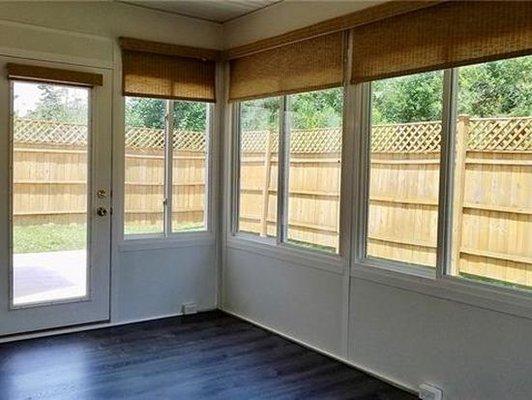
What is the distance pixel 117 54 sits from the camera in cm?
404

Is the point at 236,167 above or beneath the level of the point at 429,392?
above

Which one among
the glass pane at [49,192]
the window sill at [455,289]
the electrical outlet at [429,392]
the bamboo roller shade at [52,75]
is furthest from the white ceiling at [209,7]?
the electrical outlet at [429,392]

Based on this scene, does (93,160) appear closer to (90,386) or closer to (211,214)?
(211,214)

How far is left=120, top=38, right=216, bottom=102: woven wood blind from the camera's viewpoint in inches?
160

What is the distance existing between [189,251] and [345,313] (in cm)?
160

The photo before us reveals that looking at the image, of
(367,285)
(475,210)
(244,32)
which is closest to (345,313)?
(367,285)

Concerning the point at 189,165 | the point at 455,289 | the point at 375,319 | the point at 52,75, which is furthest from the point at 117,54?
the point at 455,289

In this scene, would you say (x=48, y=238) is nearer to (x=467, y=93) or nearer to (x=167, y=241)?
(x=167, y=241)

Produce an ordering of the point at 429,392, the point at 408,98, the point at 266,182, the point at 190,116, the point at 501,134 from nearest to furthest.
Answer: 1. the point at 501,134
2. the point at 429,392
3. the point at 408,98
4. the point at 266,182
5. the point at 190,116

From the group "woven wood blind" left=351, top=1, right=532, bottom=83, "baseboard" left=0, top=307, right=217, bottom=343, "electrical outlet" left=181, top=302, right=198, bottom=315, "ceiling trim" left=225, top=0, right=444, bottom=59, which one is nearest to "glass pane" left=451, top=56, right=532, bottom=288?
"woven wood blind" left=351, top=1, right=532, bottom=83

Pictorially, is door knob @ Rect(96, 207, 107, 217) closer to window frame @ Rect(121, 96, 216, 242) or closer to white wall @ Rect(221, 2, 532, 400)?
window frame @ Rect(121, 96, 216, 242)

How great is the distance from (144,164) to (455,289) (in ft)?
8.31

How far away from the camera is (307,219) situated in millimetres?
3818

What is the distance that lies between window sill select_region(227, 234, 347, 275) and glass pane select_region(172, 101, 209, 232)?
0.39 metres
